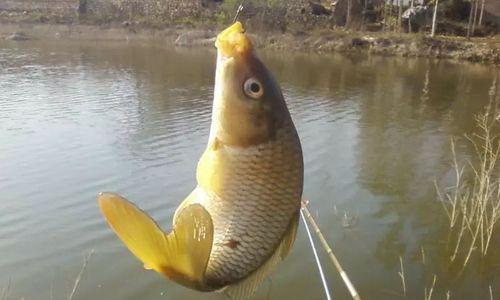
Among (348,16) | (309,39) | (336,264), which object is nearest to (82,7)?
(309,39)

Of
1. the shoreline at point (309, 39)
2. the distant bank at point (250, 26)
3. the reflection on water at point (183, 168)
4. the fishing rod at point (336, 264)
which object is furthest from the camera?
the distant bank at point (250, 26)

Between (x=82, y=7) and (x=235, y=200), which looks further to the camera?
(x=82, y=7)

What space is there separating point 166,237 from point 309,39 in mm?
31932

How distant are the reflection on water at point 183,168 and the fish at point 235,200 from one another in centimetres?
495

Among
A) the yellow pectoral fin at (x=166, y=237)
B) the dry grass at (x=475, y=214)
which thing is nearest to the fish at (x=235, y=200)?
the yellow pectoral fin at (x=166, y=237)

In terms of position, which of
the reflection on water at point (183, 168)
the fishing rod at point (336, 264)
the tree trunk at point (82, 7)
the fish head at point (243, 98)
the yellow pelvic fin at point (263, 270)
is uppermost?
the tree trunk at point (82, 7)

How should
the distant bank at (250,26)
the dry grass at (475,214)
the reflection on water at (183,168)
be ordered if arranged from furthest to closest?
1. the distant bank at (250,26)
2. the reflection on water at (183,168)
3. the dry grass at (475,214)

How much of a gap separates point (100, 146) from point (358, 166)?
5.42m

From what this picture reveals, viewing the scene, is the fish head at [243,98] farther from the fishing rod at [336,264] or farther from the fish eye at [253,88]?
the fishing rod at [336,264]

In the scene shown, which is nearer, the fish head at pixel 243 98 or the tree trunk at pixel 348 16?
the fish head at pixel 243 98

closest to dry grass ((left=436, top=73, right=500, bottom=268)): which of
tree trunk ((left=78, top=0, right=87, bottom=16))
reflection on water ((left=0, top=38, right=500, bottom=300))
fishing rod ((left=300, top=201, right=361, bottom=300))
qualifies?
reflection on water ((left=0, top=38, right=500, bottom=300))

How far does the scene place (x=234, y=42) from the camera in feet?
4.31

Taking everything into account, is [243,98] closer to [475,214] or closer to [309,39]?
[475,214]

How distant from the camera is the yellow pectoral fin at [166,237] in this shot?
128cm
